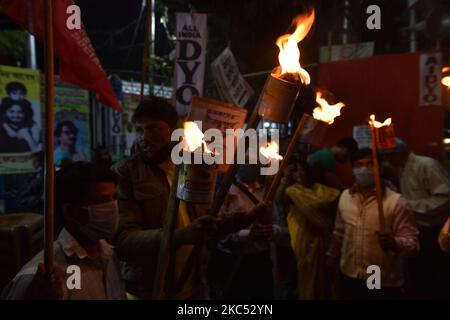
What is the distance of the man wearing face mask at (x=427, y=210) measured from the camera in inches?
215

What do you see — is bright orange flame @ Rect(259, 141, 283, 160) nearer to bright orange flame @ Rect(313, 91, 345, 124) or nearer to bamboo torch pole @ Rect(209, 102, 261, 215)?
bright orange flame @ Rect(313, 91, 345, 124)

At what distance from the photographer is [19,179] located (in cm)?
1041

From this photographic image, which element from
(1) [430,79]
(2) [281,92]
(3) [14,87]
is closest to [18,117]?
(3) [14,87]

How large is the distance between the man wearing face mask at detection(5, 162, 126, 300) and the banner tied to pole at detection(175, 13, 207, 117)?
4620mm

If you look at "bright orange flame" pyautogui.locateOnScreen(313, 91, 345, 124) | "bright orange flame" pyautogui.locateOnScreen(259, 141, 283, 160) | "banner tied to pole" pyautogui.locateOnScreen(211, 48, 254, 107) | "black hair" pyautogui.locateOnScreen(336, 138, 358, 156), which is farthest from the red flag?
"black hair" pyautogui.locateOnScreen(336, 138, 358, 156)

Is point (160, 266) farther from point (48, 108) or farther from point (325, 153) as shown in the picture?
point (325, 153)

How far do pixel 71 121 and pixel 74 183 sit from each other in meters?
10.4

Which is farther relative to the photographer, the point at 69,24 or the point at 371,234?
the point at 371,234

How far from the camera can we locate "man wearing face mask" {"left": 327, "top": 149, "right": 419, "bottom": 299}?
14.2 feet

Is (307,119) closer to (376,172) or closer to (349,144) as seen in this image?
(376,172)

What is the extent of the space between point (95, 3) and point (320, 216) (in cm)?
1055

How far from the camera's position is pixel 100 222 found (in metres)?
2.54

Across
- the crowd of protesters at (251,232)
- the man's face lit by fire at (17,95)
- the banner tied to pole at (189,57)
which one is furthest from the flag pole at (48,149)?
the man's face lit by fire at (17,95)

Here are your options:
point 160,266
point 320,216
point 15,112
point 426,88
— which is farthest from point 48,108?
point 15,112
